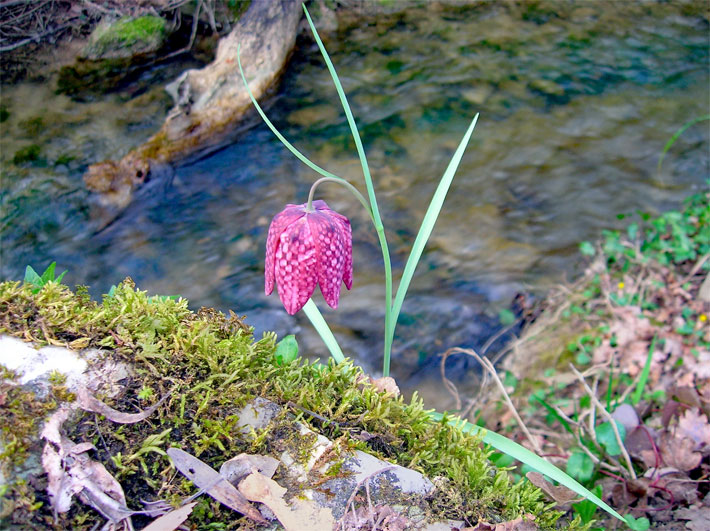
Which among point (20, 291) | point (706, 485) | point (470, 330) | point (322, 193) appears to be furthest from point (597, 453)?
point (322, 193)

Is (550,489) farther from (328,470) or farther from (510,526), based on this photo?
(328,470)

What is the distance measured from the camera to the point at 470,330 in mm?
2756

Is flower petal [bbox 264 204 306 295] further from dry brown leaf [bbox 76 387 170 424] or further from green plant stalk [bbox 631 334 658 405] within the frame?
green plant stalk [bbox 631 334 658 405]

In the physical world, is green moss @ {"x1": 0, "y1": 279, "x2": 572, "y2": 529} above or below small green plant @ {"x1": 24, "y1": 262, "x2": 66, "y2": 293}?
below

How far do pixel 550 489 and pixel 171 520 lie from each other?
833 mm

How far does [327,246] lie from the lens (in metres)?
1.32

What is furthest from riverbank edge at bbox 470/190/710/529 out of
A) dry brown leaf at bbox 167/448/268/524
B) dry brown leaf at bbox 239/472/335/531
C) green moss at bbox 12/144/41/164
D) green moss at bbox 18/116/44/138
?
green moss at bbox 18/116/44/138

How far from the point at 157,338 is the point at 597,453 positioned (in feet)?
4.63

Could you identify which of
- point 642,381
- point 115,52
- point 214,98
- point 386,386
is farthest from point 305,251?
point 115,52

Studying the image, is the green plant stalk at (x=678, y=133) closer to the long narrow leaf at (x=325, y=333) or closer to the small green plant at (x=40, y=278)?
the long narrow leaf at (x=325, y=333)

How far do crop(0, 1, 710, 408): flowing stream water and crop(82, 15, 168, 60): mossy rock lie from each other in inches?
16.0

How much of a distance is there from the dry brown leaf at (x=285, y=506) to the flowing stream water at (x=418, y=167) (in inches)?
62.2

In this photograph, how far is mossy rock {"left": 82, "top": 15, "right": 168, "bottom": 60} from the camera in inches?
173

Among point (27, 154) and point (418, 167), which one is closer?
point (27, 154)
